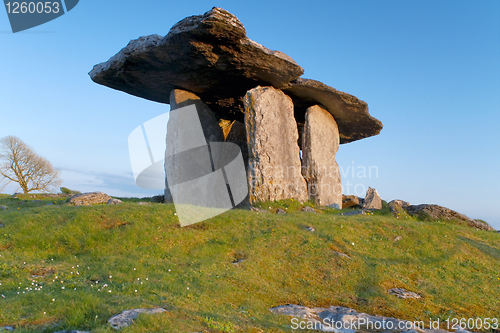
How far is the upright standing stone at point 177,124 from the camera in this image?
730 inches

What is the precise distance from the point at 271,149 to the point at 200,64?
5.11 metres

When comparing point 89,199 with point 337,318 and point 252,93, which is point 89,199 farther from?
point 337,318

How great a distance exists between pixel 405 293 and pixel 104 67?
15.6 metres

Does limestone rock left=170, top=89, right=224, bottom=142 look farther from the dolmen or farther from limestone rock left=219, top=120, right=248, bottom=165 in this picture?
limestone rock left=219, top=120, right=248, bottom=165

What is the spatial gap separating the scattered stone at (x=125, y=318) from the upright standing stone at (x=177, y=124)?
1311 cm

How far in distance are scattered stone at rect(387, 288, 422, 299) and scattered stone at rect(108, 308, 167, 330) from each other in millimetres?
5551

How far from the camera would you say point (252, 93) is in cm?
1738

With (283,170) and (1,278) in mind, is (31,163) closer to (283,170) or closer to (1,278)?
(283,170)

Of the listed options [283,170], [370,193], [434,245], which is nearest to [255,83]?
[283,170]

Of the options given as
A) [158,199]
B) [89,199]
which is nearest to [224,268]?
[89,199]

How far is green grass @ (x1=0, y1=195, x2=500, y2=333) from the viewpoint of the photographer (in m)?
5.86

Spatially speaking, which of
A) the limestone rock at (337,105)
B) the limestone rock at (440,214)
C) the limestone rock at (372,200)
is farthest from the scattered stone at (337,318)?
the limestone rock at (372,200)

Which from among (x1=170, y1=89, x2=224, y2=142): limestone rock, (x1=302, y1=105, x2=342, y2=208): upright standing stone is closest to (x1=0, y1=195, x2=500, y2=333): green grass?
(x1=302, y1=105, x2=342, y2=208): upright standing stone

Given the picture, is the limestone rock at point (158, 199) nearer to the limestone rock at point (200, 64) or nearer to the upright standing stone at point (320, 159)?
the limestone rock at point (200, 64)
